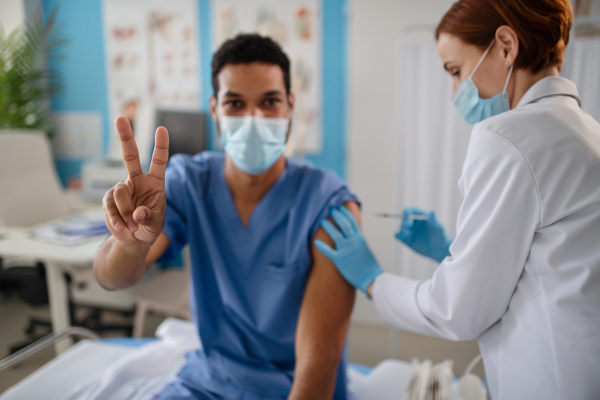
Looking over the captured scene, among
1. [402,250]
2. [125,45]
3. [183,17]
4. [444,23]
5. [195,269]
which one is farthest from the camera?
[125,45]

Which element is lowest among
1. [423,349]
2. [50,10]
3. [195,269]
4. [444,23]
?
[423,349]

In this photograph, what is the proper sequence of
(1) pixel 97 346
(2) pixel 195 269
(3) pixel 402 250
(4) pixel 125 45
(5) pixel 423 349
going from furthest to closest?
(4) pixel 125 45 < (5) pixel 423 349 < (3) pixel 402 250 < (1) pixel 97 346 < (2) pixel 195 269

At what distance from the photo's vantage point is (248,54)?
1.15m

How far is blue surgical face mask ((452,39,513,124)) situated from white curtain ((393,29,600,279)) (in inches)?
43.0

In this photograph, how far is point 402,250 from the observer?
227cm

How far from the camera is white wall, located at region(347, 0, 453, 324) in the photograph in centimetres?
249

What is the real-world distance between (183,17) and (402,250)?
7.80 feet

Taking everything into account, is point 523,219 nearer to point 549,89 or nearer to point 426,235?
point 549,89

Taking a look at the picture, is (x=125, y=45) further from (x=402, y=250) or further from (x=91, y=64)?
(x=402, y=250)

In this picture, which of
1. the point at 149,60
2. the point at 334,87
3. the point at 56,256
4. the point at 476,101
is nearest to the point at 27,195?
the point at 56,256

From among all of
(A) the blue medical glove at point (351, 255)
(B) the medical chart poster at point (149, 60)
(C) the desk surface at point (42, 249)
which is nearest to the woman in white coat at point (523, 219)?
(A) the blue medical glove at point (351, 255)

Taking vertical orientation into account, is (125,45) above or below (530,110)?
above

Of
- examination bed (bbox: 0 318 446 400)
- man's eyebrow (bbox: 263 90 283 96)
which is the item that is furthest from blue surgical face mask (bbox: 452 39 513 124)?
examination bed (bbox: 0 318 446 400)

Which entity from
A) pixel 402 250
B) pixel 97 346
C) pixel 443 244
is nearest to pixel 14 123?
pixel 97 346
